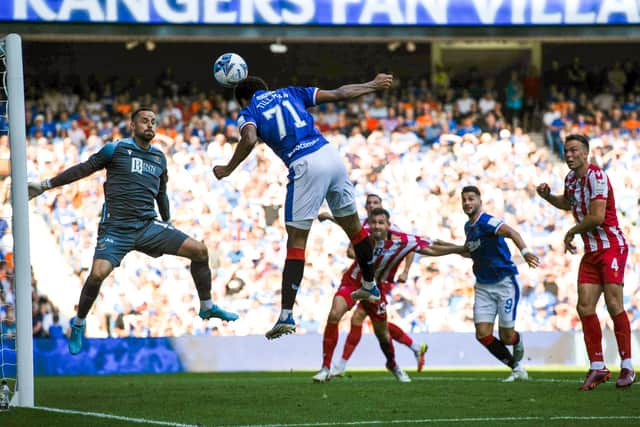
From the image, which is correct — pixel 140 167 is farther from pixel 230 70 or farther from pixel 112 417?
pixel 112 417

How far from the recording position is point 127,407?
10000 millimetres

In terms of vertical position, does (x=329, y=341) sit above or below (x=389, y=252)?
below

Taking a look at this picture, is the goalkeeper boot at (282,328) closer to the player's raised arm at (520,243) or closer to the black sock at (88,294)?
the black sock at (88,294)

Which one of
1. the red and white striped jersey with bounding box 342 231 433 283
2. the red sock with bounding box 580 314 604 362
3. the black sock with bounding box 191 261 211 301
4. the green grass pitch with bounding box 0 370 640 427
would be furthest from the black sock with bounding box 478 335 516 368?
the black sock with bounding box 191 261 211 301

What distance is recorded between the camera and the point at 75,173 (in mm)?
11023

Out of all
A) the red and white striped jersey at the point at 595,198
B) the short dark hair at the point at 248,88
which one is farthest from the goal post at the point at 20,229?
the red and white striped jersey at the point at 595,198

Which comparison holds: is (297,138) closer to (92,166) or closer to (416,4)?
(92,166)

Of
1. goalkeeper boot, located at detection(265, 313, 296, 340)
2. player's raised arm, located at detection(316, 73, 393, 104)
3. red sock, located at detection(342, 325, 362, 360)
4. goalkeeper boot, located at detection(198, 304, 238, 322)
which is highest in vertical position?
player's raised arm, located at detection(316, 73, 393, 104)

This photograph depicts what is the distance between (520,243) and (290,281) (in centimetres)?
334

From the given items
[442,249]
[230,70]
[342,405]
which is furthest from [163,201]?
[442,249]

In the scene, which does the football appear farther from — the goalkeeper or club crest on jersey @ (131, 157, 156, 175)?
club crest on jersey @ (131, 157, 156, 175)

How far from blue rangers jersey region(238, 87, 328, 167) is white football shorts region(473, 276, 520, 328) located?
15.4 ft

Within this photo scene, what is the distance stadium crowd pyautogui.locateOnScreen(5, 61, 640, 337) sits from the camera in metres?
20.2

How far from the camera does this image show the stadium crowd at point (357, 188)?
20.2 meters
